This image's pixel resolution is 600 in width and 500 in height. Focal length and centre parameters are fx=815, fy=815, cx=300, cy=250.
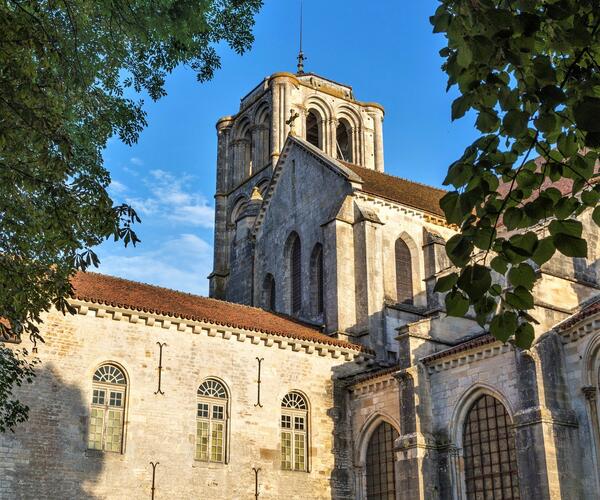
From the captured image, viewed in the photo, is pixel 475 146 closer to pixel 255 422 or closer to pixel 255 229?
pixel 255 422

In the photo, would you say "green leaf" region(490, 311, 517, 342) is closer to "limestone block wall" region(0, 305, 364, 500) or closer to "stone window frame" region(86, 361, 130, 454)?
"limestone block wall" region(0, 305, 364, 500)

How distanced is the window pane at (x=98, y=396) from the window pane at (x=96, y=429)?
213mm

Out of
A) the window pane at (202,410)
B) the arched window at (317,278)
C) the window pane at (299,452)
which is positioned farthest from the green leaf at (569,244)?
the arched window at (317,278)

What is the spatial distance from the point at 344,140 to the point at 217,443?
30054 mm

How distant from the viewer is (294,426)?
2620 cm

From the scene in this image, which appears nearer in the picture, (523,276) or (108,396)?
(523,276)

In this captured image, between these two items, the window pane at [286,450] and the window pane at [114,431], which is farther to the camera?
the window pane at [286,450]

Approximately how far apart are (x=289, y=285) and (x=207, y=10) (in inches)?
828

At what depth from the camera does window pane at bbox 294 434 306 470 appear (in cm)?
2583

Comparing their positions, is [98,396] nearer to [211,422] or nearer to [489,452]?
[211,422]

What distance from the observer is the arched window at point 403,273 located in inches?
1231

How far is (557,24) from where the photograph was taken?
17.8 ft

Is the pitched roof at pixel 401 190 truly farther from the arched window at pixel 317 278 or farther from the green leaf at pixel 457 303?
the green leaf at pixel 457 303

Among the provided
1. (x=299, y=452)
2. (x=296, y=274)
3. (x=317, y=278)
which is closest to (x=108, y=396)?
(x=299, y=452)
